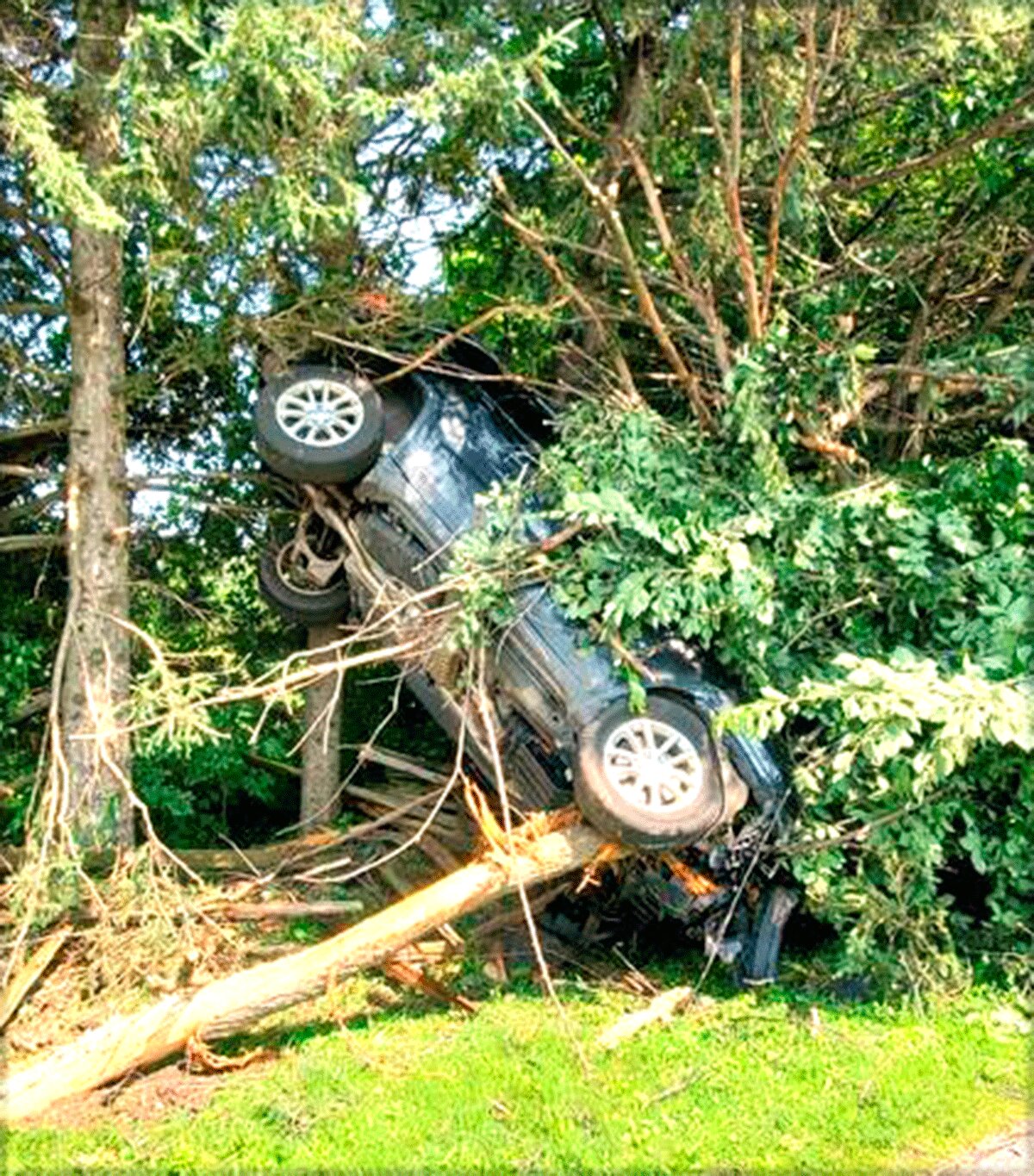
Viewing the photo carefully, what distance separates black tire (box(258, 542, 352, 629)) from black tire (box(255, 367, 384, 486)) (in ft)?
3.59

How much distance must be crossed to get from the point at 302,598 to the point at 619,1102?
4170mm

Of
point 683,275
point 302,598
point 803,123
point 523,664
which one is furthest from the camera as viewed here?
point 302,598

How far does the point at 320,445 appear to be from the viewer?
7211 mm

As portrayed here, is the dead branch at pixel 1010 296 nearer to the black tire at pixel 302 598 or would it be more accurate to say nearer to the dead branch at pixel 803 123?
the dead branch at pixel 803 123

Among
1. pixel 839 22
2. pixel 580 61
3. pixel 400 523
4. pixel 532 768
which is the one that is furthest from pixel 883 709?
pixel 580 61

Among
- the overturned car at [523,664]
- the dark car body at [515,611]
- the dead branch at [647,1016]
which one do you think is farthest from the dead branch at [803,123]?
the dead branch at [647,1016]

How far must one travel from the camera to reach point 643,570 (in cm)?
653

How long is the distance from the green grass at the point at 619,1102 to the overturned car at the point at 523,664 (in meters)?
0.85

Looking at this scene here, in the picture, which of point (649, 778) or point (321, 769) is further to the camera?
point (321, 769)

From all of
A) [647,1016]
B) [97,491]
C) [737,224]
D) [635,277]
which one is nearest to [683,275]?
[635,277]

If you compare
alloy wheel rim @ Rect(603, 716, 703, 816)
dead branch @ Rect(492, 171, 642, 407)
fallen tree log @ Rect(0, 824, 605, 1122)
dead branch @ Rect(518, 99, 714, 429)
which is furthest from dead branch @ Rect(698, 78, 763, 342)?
fallen tree log @ Rect(0, 824, 605, 1122)

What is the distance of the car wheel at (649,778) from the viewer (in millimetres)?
6230

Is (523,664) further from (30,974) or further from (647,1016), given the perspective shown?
(30,974)

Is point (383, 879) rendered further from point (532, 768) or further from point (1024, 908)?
point (1024, 908)
